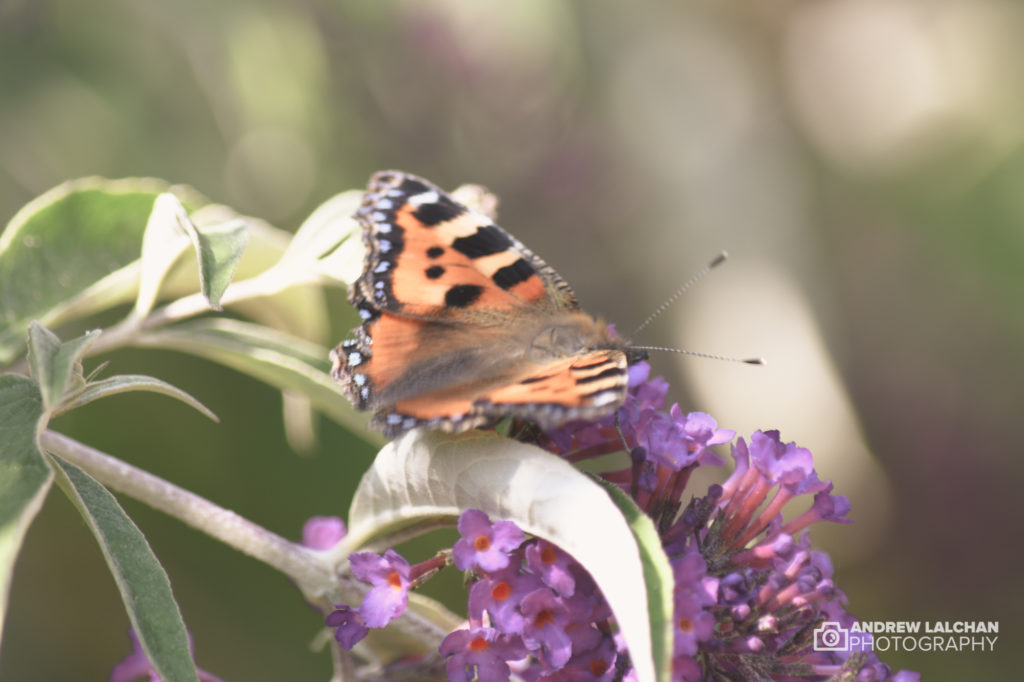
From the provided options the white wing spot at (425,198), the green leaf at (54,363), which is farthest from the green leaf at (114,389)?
the white wing spot at (425,198)

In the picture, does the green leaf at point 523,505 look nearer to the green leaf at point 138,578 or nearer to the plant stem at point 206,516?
the plant stem at point 206,516

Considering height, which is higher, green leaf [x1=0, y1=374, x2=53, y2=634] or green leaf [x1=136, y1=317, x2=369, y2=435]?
green leaf [x1=0, y1=374, x2=53, y2=634]

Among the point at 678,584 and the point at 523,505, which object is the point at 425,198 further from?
the point at 678,584

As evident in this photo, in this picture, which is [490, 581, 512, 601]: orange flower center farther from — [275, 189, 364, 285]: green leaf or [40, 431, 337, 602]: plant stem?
[275, 189, 364, 285]: green leaf

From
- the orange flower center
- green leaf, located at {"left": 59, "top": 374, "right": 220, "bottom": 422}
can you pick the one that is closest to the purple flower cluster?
the orange flower center

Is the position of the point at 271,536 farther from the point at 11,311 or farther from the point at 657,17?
the point at 657,17
